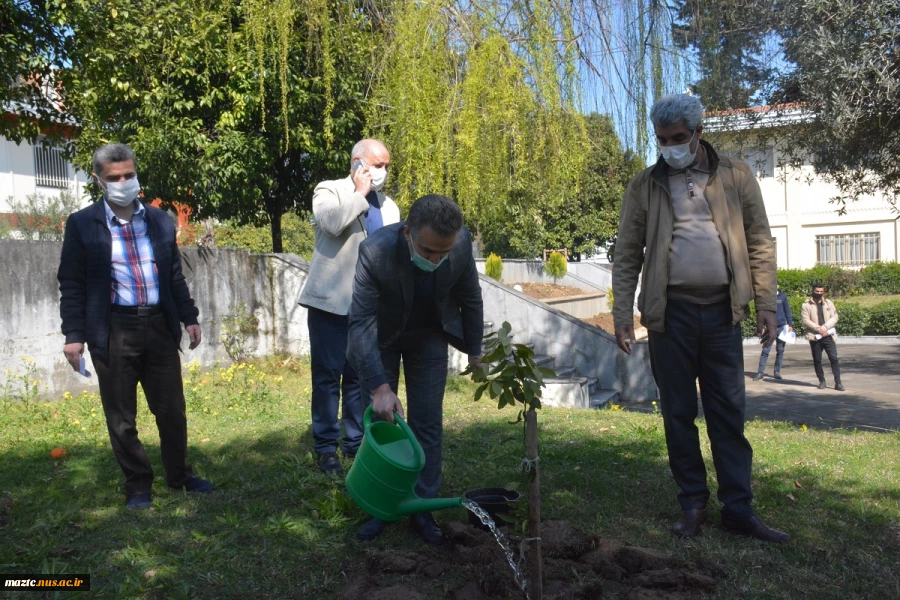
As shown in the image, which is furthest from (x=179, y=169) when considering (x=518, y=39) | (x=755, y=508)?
(x=755, y=508)

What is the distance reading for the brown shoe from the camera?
3721 millimetres

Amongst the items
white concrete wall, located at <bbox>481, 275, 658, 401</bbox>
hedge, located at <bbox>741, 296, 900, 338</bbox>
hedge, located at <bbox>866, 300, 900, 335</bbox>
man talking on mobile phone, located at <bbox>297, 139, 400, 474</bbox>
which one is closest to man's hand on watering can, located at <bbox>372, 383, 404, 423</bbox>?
man talking on mobile phone, located at <bbox>297, 139, 400, 474</bbox>

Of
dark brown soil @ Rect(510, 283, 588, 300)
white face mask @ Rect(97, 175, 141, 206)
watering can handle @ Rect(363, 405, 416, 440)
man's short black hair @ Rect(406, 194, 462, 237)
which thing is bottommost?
watering can handle @ Rect(363, 405, 416, 440)

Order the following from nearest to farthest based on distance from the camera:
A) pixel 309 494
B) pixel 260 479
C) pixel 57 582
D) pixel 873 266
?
1. pixel 57 582
2. pixel 309 494
3. pixel 260 479
4. pixel 873 266

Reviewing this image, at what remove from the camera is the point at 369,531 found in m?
3.72

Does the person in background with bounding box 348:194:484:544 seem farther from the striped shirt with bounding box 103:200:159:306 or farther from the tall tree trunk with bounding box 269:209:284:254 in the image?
the tall tree trunk with bounding box 269:209:284:254

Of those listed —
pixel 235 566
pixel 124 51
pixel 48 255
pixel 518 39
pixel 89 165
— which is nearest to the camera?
pixel 235 566

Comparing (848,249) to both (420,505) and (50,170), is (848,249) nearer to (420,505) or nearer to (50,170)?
(50,170)

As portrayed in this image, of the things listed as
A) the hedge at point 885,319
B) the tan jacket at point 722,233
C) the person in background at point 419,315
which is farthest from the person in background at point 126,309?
the hedge at point 885,319

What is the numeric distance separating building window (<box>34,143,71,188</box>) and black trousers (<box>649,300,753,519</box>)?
24676 mm

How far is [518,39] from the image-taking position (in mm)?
6254

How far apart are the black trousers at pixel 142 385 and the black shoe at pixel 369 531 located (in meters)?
1.36

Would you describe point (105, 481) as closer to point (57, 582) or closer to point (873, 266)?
point (57, 582)

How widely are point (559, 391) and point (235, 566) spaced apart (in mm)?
8187
